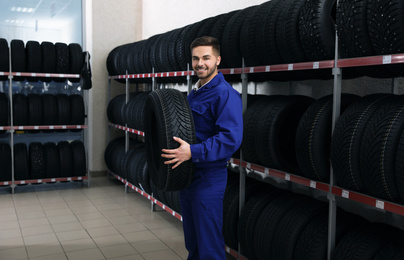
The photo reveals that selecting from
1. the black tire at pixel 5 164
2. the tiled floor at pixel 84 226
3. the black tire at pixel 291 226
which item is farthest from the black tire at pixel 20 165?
the black tire at pixel 291 226

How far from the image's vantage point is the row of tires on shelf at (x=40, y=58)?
671cm

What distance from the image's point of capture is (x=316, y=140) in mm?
2826

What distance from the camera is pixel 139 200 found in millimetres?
6461

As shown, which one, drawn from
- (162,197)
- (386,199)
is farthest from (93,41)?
(386,199)

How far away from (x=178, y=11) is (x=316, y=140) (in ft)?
15.7

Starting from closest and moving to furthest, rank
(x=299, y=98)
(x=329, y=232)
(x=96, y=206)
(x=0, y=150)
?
(x=329, y=232)
(x=299, y=98)
(x=96, y=206)
(x=0, y=150)

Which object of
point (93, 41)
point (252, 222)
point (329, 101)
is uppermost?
point (93, 41)

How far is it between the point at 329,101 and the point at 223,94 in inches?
30.6

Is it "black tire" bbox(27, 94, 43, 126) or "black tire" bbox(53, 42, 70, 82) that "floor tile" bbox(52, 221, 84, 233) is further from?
"black tire" bbox(53, 42, 70, 82)

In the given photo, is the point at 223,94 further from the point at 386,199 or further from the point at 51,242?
the point at 51,242

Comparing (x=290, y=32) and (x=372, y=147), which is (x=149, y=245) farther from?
(x=372, y=147)

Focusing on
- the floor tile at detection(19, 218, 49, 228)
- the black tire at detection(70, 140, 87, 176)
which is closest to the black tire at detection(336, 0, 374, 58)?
the floor tile at detection(19, 218, 49, 228)

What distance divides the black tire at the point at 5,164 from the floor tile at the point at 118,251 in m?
3.24

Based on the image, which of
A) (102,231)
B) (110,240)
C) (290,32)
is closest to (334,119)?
(290,32)
